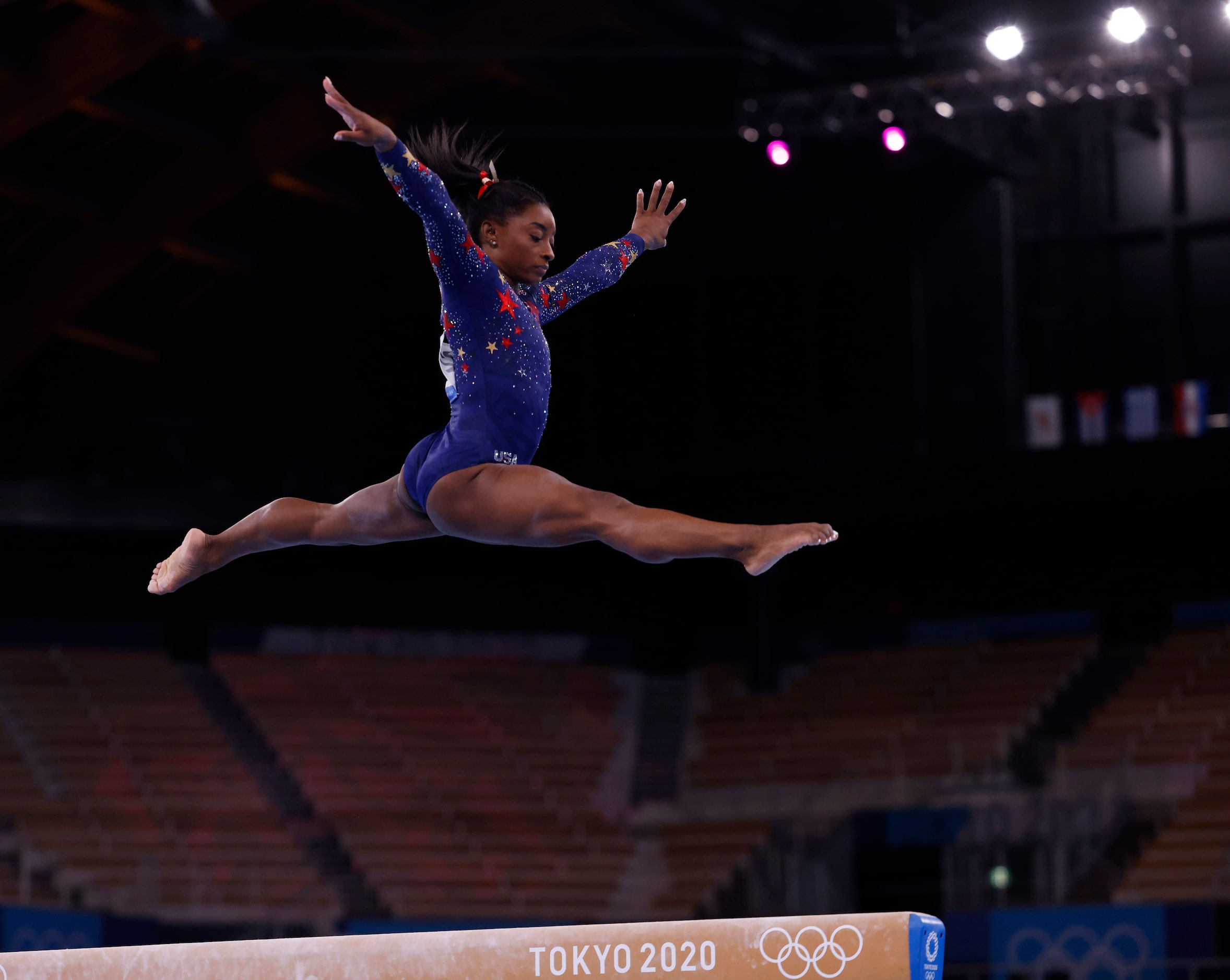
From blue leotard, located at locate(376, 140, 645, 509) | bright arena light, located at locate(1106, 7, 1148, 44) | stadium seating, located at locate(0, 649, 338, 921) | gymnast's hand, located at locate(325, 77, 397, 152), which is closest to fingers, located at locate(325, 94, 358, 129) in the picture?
gymnast's hand, located at locate(325, 77, 397, 152)

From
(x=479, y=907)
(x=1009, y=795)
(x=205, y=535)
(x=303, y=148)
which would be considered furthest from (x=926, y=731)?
(x=205, y=535)

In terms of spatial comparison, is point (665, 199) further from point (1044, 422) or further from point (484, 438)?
point (1044, 422)

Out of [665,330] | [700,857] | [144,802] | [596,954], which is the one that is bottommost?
[596,954]

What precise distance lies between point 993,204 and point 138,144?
9297 mm

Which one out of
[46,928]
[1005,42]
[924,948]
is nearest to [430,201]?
[924,948]

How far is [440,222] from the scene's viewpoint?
175 inches

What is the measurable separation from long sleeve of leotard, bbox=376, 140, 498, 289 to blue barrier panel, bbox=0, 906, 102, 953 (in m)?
10.6

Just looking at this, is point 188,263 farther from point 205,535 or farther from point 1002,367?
point 205,535

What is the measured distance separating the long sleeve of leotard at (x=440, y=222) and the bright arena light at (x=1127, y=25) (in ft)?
34.0

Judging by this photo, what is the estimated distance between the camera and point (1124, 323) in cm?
1802

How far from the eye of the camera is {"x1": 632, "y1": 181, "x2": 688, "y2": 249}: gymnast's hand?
567 cm

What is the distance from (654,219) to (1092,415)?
1229cm

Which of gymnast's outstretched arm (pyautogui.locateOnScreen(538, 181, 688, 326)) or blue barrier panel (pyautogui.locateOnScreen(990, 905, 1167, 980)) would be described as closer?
gymnast's outstretched arm (pyautogui.locateOnScreen(538, 181, 688, 326))

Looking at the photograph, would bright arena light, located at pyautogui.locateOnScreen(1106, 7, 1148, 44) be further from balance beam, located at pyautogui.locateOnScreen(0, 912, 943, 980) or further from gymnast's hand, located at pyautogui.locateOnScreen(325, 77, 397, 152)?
balance beam, located at pyautogui.locateOnScreen(0, 912, 943, 980)
